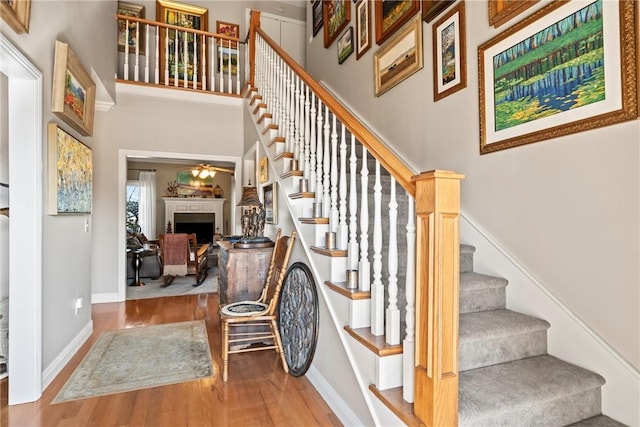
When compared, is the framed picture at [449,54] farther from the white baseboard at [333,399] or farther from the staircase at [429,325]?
the white baseboard at [333,399]

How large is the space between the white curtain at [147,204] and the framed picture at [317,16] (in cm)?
657

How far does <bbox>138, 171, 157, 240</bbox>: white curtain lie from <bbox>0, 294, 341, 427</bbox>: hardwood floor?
7251 mm

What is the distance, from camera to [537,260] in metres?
1.94

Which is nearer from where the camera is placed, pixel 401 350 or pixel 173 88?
pixel 401 350

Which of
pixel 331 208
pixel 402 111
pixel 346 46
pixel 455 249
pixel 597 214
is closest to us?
pixel 455 249

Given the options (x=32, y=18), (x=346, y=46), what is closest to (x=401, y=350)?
(x=32, y=18)

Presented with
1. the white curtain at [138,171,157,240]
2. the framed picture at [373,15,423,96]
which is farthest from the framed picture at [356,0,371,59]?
the white curtain at [138,171,157,240]

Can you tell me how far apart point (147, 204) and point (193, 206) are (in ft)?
3.96

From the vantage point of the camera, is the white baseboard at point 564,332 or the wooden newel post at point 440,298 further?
the white baseboard at point 564,332

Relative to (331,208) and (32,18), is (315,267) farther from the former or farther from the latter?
(32,18)

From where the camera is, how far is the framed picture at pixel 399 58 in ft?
9.41

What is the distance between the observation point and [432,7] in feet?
8.77

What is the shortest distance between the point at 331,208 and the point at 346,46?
9.51 feet

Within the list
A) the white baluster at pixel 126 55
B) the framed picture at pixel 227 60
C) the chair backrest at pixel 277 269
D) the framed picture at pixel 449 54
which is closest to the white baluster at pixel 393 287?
the chair backrest at pixel 277 269
